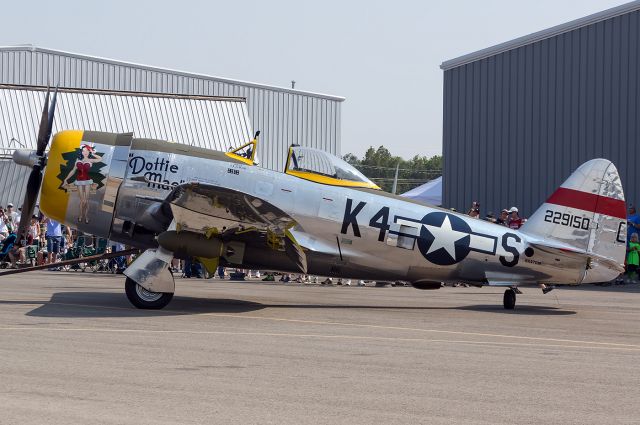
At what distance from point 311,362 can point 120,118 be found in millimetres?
31084

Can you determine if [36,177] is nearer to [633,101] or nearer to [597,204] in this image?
[597,204]

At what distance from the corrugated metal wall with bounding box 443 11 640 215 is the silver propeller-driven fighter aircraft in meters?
13.2

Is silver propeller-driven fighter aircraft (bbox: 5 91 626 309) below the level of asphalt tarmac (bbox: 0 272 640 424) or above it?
above

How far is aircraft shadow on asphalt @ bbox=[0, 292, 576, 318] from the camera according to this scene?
15.0 m

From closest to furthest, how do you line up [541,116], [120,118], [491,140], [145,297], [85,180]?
1. [145,297]
2. [85,180]
3. [541,116]
4. [491,140]
5. [120,118]

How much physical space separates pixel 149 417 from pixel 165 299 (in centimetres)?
866

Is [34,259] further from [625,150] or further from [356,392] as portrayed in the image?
[356,392]

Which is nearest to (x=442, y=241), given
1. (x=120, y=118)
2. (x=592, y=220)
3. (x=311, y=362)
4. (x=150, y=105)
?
(x=592, y=220)

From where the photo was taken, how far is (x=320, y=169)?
16734 millimetres

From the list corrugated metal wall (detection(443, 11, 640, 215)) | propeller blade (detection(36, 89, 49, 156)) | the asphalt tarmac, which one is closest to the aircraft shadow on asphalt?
the asphalt tarmac

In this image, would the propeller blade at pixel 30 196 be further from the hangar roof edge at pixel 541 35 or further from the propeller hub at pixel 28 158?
the hangar roof edge at pixel 541 35

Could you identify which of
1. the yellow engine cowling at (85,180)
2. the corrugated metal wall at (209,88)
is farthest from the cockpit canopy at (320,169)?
the corrugated metal wall at (209,88)

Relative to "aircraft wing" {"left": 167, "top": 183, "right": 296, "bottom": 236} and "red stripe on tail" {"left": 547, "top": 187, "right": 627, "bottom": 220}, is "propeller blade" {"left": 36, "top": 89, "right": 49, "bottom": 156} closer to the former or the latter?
"aircraft wing" {"left": 167, "top": 183, "right": 296, "bottom": 236}

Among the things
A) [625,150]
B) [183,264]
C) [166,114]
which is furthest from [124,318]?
[166,114]
